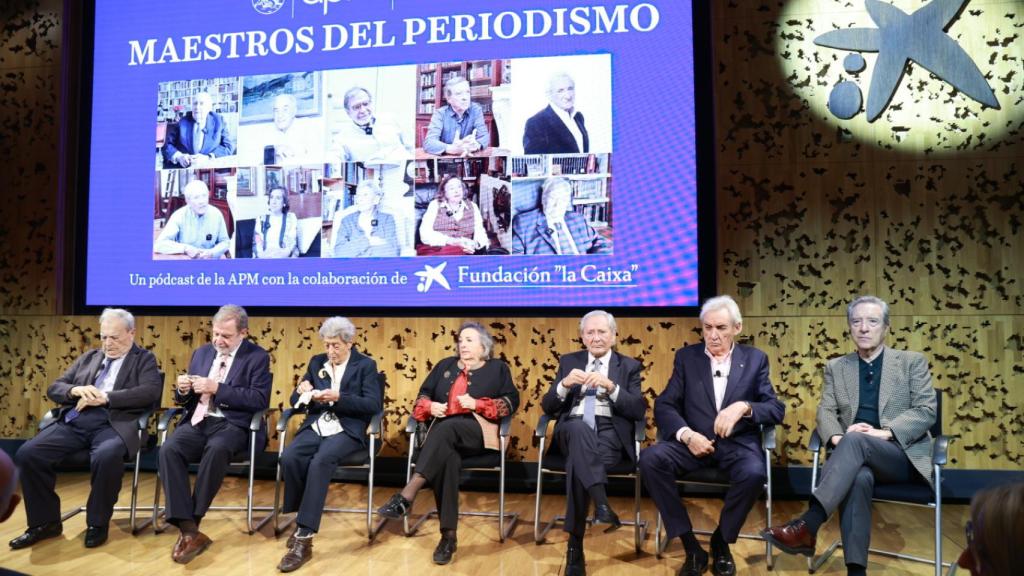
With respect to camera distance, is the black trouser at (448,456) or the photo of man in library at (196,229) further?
the photo of man in library at (196,229)

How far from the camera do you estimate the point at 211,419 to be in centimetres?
441

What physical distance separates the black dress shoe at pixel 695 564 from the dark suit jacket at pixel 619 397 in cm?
63

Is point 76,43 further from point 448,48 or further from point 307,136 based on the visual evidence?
point 448,48

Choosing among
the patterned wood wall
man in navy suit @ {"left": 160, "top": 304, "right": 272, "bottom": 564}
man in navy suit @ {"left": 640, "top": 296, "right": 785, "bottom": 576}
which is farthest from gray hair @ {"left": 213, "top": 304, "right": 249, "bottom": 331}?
man in navy suit @ {"left": 640, "top": 296, "right": 785, "bottom": 576}

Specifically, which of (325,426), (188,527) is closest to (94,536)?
(188,527)

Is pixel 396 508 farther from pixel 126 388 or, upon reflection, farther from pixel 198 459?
pixel 126 388

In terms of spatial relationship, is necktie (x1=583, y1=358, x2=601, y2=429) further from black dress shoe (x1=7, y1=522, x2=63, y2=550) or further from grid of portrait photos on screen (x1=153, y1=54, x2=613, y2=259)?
black dress shoe (x1=7, y1=522, x2=63, y2=550)

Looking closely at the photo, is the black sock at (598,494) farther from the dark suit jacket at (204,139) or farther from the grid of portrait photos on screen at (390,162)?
the dark suit jacket at (204,139)

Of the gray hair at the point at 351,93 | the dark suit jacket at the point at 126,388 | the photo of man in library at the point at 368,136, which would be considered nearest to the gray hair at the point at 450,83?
the photo of man in library at the point at 368,136

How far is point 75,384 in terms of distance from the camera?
462 cm

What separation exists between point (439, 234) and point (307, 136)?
1.21 m

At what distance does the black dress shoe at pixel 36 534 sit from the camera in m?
4.03

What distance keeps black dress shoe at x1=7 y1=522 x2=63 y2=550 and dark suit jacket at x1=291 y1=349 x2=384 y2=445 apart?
4.51ft

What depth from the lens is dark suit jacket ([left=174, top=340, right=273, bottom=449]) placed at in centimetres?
437
